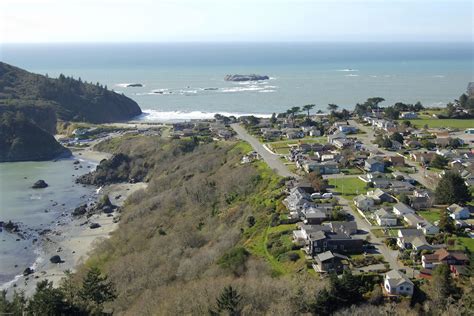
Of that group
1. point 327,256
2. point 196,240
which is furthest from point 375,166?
point 327,256

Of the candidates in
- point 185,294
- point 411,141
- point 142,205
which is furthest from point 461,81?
point 185,294

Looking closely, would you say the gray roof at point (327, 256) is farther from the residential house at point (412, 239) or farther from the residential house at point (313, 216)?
the residential house at point (313, 216)

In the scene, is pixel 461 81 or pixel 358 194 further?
pixel 461 81

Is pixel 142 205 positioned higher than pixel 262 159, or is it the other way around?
pixel 262 159

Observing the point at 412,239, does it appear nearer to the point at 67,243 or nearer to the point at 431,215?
the point at 431,215

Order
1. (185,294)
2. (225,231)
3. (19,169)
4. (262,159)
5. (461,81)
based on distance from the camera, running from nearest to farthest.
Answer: (185,294) < (225,231) < (262,159) < (19,169) < (461,81)

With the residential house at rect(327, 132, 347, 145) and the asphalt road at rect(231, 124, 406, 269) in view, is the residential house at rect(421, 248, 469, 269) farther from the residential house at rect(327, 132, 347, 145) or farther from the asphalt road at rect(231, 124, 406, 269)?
the residential house at rect(327, 132, 347, 145)

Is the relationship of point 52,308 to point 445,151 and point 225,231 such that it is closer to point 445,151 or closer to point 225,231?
point 225,231
